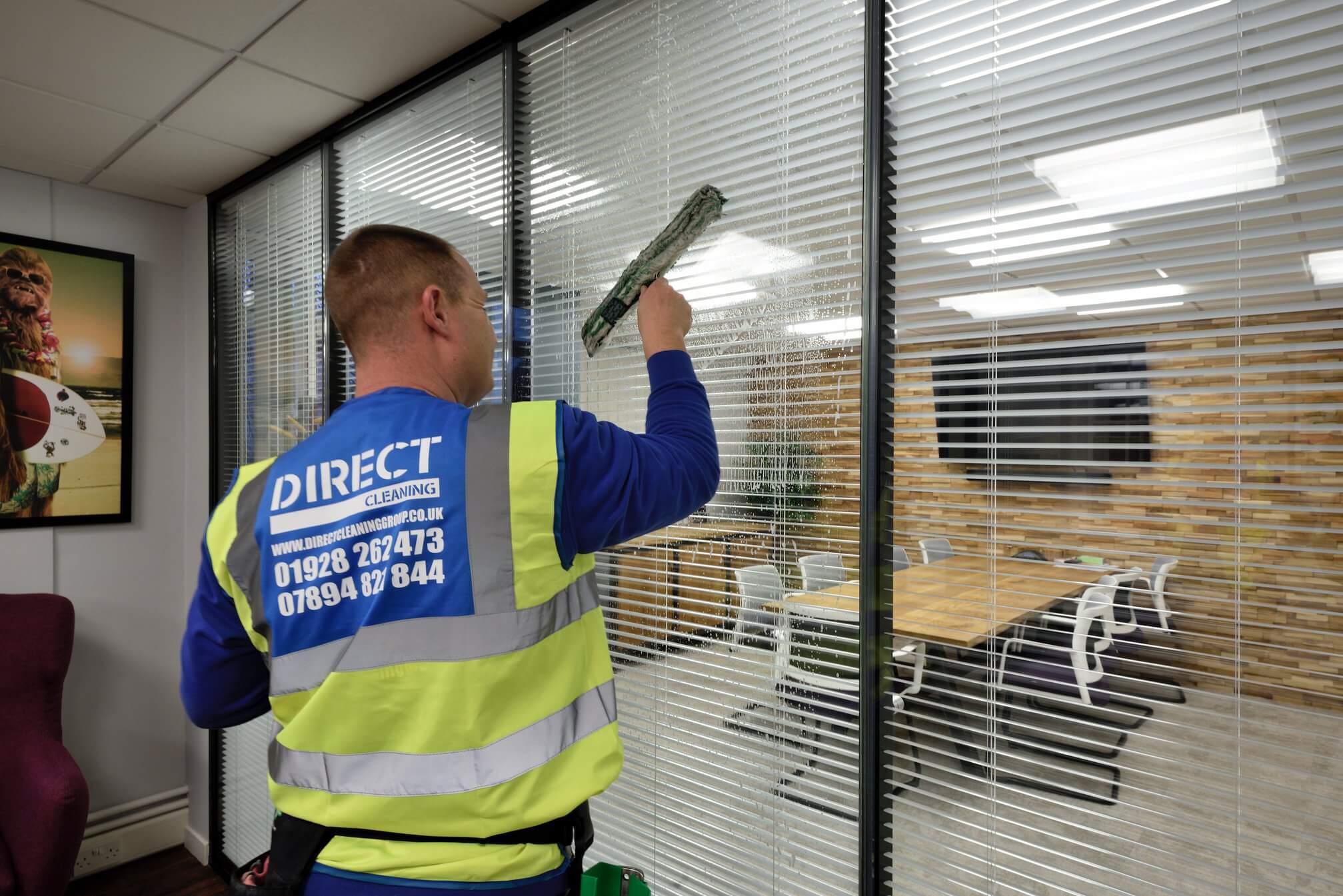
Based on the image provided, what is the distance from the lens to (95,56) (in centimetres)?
209

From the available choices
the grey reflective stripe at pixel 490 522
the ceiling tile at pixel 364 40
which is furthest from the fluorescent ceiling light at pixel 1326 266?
the ceiling tile at pixel 364 40

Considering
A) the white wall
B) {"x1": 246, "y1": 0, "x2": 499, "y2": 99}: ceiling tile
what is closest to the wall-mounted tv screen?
{"x1": 246, "y1": 0, "x2": 499, "y2": 99}: ceiling tile

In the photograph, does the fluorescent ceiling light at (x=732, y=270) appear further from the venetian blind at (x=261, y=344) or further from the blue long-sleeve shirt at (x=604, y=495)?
the venetian blind at (x=261, y=344)

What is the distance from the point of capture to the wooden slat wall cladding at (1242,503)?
92cm

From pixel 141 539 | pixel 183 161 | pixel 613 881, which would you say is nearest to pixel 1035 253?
pixel 613 881

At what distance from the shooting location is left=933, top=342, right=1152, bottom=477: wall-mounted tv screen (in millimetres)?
1042

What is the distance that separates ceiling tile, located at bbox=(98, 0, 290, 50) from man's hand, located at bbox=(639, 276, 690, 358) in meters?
1.43

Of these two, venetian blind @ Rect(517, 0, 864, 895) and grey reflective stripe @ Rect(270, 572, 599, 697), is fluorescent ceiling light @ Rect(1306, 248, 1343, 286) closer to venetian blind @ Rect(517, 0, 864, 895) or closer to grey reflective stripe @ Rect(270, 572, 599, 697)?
venetian blind @ Rect(517, 0, 864, 895)

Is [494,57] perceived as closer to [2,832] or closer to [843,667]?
[843,667]

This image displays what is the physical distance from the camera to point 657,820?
1.62 m

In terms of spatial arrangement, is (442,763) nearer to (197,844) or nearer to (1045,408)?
(1045,408)

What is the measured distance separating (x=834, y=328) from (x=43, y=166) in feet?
11.2

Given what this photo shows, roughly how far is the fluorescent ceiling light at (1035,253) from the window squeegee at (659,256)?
42 cm

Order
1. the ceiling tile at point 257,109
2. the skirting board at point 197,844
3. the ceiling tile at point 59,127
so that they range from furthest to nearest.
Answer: the skirting board at point 197,844 → the ceiling tile at point 59,127 → the ceiling tile at point 257,109
